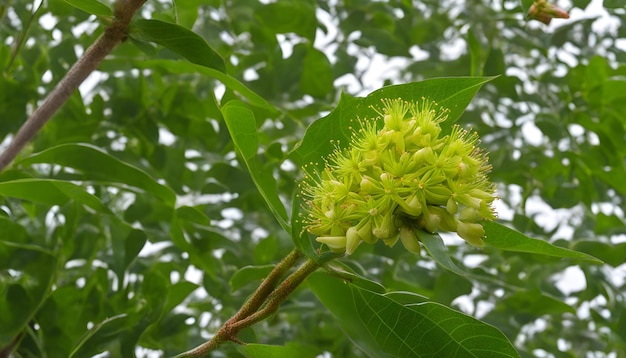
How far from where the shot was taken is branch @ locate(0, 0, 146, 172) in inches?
21.1

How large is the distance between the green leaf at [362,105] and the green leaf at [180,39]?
0.10 metres

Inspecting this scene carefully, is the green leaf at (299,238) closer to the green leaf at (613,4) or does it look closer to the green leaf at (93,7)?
the green leaf at (93,7)

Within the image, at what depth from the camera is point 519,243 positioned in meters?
0.46

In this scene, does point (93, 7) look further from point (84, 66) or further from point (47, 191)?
point (47, 191)

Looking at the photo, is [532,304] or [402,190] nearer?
[402,190]

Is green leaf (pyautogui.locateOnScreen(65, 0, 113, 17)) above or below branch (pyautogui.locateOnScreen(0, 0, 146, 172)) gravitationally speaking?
above

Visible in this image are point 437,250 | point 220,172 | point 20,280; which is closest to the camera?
point 437,250

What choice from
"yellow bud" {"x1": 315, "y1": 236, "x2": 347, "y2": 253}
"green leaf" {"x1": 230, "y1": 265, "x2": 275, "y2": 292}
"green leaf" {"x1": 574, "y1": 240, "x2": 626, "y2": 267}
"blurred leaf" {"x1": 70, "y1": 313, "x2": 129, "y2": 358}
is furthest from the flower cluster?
"green leaf" {"x1": 574, "y1": 240, "x2": 626, "y2": 267}

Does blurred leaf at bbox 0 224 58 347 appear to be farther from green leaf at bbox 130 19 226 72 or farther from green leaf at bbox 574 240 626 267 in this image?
green leaf at bbox 574 240 626 267

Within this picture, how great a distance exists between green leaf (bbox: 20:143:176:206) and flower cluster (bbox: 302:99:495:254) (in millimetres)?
172

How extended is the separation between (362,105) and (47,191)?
24 centimetres

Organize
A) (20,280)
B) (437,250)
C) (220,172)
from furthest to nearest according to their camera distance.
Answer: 1. (220,172)
2. (20,280)
3. (437,250)

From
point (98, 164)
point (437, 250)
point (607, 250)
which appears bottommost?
point (607, 250)

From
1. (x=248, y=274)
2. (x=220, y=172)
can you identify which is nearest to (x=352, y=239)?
(x=248, y=274)
